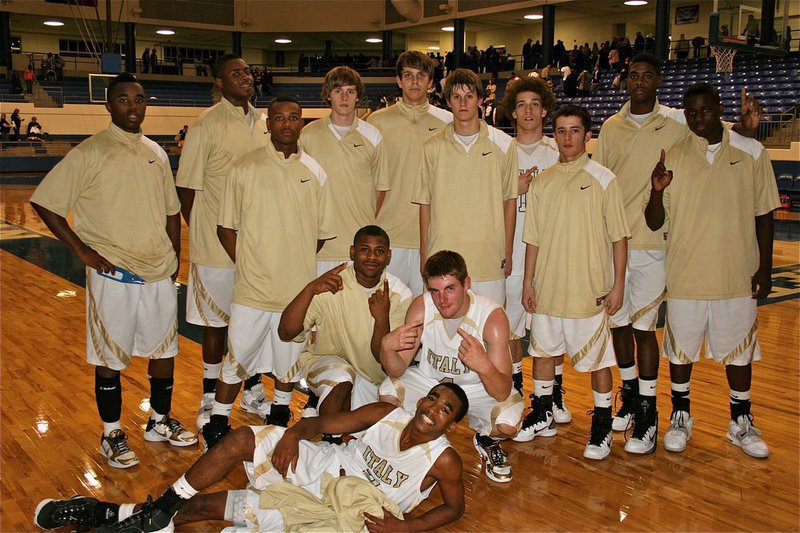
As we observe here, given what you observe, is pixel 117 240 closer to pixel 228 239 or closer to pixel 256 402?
pixel 228 239

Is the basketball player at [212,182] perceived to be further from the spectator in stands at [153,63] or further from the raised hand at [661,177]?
the spectator in stands at [153,63]

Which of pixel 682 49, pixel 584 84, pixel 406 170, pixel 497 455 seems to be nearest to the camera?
pixel 497 455

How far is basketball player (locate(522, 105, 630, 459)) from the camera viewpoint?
4305 millimetres

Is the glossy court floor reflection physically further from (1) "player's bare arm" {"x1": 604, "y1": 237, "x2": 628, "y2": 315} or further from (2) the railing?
(2) the railing

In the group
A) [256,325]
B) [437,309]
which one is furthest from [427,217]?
[256,325]

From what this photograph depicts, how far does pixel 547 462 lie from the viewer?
4297mm

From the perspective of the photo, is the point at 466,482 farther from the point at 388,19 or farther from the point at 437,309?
the point at 388,19

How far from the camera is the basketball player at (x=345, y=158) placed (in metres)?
4.88

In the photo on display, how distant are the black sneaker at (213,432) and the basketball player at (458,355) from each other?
92cm

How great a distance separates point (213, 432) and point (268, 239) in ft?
3.62

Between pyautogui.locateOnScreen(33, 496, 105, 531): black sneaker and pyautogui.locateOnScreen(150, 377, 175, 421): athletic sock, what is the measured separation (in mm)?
1115

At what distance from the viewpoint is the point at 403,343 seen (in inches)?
153

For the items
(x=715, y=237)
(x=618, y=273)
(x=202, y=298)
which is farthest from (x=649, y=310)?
(x=202, y=298)

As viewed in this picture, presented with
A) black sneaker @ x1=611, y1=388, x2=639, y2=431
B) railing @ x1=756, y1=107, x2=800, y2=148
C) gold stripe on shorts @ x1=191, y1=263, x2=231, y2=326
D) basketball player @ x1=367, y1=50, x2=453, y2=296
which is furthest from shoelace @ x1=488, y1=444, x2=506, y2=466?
railing @ x1=756, y1=107, x2=800, y2=148
